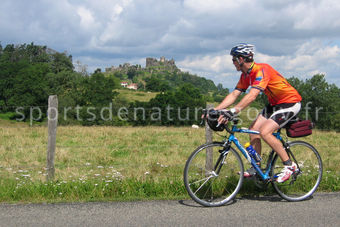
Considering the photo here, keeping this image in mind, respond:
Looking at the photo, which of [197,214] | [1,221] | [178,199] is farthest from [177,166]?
[1,221]

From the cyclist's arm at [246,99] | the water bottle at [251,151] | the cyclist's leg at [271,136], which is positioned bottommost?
the water bottle at [251,151]

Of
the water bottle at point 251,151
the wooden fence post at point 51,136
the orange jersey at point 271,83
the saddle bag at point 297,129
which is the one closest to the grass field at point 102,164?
the wooden fence post at point 51,136

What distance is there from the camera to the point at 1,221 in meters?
4.00

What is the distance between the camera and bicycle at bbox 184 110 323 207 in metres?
4.71

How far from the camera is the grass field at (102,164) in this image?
506cm

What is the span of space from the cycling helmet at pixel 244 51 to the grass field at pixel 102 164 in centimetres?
202

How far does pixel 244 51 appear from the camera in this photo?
476cm

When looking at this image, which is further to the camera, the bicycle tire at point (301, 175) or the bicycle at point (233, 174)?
the bicycle tire at point (301, 175)

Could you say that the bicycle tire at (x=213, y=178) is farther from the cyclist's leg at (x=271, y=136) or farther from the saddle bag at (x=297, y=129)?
the saddle bag at (x=297, y=129)

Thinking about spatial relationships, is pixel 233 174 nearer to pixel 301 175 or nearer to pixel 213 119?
pixel 213 119

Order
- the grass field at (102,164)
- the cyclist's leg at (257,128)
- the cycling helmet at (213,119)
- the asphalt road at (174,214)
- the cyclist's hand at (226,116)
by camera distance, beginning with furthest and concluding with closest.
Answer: the grass field at (102,164) < the cyclist's leg at (257,128) < the cycling helmet at (213,119) < the cyclist's hand at (226,116) < the asphalt road at (174,214)

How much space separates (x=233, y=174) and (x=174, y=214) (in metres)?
1.26

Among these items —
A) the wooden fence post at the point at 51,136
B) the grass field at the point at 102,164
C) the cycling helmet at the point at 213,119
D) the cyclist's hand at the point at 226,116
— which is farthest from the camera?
the wooden fence post at the point at 51,136

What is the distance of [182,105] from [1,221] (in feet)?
232
